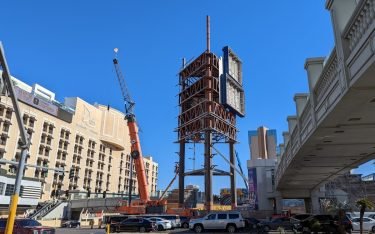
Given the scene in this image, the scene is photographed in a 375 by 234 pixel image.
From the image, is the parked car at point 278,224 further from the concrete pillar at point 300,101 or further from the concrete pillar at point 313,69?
the concrete pillar at point 313,69

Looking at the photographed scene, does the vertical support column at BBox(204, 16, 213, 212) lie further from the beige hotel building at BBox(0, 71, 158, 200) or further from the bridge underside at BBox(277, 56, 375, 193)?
the bridge underside at BBox(277, 56, 375, 193)

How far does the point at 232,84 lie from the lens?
3339 inches

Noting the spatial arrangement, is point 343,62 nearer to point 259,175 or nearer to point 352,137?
point 352,137

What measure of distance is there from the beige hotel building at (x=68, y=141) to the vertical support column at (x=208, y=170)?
3148 cm

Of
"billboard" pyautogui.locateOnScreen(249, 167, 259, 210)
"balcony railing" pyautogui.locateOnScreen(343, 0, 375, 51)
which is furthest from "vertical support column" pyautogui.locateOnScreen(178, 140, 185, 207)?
"balcony railing" pyautogui.locateOnScreen(343, 0, 375, 51)

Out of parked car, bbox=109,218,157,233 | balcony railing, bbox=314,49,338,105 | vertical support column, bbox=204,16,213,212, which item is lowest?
parked car, bbox=109,218,157,233

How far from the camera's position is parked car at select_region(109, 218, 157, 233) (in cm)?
3622

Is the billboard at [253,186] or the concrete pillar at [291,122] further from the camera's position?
the billboard at [253,186]

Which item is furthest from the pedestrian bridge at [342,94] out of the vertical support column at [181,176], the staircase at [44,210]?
the staircase at [44,210]

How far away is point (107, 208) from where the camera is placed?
7875 centimetres

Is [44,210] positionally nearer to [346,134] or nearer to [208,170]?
[208,170]

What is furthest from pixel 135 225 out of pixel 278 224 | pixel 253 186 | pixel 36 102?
pixel 36 102

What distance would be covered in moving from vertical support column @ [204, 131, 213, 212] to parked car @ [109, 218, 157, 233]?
3380 cm

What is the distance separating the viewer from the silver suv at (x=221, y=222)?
32.2 metres
